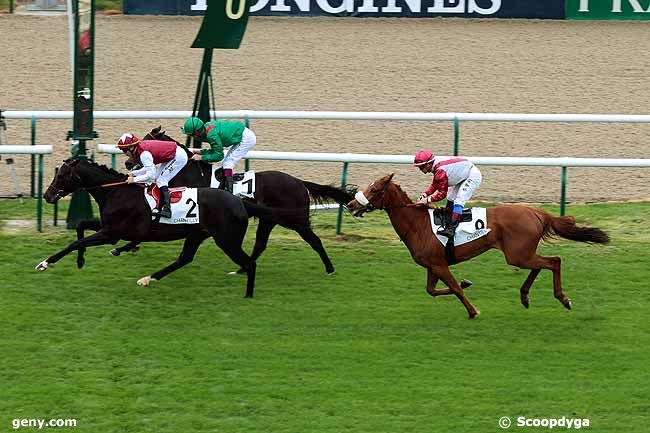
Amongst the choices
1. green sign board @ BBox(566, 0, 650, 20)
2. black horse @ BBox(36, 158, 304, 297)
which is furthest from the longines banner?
black horse @ BBox(36, 158, 304, 297)

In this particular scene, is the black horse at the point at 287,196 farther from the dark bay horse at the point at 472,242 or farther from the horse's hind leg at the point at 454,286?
the horse's hind leg at the point at 454,286

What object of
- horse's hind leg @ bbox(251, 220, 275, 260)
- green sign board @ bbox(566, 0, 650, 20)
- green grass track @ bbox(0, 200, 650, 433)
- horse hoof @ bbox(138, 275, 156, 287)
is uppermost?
green sign board @ bbox(566, 0, 650, 20)

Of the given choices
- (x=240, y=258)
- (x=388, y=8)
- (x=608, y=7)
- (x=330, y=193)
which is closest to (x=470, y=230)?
(x=330, y=193)

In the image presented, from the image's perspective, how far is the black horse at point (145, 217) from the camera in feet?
35.6

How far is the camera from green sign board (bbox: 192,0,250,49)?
1290 centimetres

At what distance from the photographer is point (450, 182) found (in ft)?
35.1

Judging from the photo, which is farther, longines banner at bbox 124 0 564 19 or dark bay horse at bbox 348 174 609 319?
longines banner at bbox 124 0 564 19

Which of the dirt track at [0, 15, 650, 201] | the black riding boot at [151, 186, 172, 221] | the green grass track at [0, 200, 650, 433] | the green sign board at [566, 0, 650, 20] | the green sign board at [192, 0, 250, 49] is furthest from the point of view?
the green sign board at [566, 0, 650, 20]

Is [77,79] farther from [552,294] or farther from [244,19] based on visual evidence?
[552,294]

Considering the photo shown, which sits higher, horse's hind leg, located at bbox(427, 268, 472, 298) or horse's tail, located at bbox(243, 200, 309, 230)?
horse's tail, located at bbox(243, 200, 309, 230)

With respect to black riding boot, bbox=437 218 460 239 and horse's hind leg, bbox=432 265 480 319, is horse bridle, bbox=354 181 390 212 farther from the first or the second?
horse's hind leg, bbox=432 265 480 319

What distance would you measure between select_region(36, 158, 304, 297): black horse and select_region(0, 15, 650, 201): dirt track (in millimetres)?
3034

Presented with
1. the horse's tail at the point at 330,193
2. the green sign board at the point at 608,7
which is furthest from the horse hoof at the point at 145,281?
the green sign board at the point at 608,7

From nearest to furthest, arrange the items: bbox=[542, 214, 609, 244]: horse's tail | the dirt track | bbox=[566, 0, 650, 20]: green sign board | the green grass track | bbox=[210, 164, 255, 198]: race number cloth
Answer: the green grass track → bbox=[542, 214, 609, 244]: horse's tail → bbox=[210, 164, 255, 198]: race number cloth → the dirt track → bbox=[566, 0, 650, 20]: green sign board
